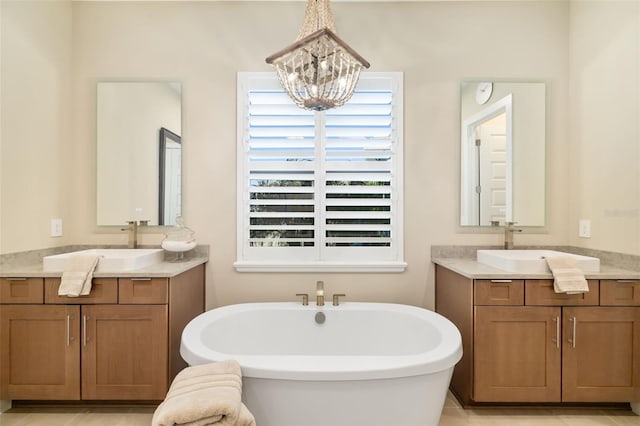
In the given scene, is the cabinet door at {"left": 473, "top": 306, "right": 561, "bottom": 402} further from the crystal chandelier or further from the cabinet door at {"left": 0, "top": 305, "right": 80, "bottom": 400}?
the cabinet door at {"left": 0, "top": 305, "right": 80, "bottom": 400}

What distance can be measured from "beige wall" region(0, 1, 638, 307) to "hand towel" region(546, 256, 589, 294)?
0.65 metres

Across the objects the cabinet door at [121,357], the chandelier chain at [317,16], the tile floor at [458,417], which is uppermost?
the chandelier chain at [317,16]

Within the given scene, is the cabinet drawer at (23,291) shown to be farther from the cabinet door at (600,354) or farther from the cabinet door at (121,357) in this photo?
the cabinet door at (600,354)

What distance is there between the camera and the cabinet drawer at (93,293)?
2012mm

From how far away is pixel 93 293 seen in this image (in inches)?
79.4

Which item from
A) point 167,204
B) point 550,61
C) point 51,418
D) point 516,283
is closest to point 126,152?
point 167,204

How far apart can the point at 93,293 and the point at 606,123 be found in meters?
3.51

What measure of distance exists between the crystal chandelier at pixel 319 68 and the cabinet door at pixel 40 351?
182cm

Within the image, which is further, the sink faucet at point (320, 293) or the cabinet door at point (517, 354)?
the sink faucet at point (320, 293)

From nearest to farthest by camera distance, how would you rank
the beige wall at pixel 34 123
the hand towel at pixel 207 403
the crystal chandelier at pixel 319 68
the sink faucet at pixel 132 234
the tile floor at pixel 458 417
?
1. the hand towel at pixel 207 403
2. the crystal chandelier at pixel 319 68
3. the tile floor at pixel 458 417
4. the beige wall at pixel 34 123
5. the sink faucet at pixel 132 234

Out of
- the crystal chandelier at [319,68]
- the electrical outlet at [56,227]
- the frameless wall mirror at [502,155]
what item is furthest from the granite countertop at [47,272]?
the frameless wall mirror at [502,155]

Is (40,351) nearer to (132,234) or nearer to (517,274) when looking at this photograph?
(132,234)

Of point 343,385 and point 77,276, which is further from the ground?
point 77,276

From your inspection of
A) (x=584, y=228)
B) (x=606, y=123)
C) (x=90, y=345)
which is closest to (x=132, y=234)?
(x=90, y=345)
